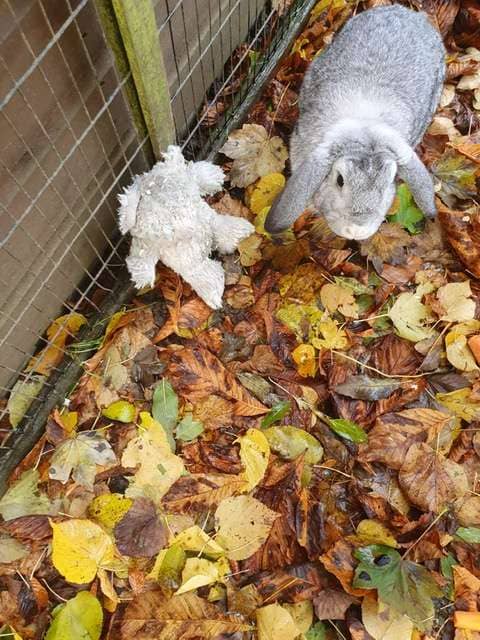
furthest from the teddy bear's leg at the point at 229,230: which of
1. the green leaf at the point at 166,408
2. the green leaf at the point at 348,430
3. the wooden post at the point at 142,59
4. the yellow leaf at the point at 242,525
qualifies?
the yellow leaf at the point at 242,525

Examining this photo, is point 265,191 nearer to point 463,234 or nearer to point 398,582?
point 463,234

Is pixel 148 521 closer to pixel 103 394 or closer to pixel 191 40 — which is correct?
pixel 103 394

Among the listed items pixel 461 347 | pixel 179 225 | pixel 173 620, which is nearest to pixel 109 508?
pixel 173 620

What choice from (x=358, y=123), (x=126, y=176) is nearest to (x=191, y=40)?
(x=126, y=176)

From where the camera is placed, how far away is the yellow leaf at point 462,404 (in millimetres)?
2326

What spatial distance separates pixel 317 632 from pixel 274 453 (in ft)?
2.14

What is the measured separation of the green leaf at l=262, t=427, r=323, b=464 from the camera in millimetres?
2252

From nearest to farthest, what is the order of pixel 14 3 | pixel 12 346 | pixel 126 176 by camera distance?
pixel 14 3, pixel 12 346, pixel 126 176

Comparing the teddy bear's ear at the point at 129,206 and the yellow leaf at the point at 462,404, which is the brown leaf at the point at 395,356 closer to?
the yellow leaf at the point at 462,404

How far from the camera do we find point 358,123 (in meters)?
2.42

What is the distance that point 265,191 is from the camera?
2660mm

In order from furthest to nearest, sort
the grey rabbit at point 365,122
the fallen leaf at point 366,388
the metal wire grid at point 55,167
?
the fallen leaf at point 366,388, the grey rabbit at point 365,122, the metal wire grid at point 55,167

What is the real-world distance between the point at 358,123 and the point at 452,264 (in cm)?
79

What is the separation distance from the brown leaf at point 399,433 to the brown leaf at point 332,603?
508 millimetres
